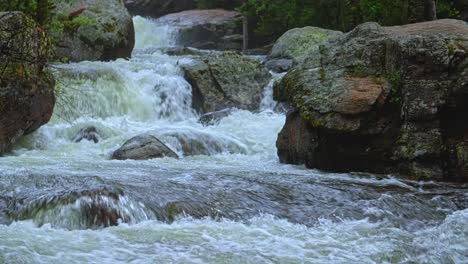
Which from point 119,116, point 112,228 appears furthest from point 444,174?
point 119,116

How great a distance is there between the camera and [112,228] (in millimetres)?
5504

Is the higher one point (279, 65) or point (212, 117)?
point (279, 65)

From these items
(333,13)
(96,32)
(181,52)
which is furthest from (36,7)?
(333,13)

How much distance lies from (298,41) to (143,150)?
11.4 metres

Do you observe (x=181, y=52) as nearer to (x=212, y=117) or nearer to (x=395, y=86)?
(x=212, y=117)

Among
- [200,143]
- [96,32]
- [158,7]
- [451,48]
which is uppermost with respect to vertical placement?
[158,7]

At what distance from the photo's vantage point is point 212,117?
14.6m

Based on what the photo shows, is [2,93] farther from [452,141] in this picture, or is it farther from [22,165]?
[452,141]

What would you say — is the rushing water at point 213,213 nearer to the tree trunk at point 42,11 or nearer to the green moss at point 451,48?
the green moss at point 451,48

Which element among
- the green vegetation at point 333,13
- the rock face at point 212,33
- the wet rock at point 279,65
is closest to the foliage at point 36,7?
the wet rock at point 279,65

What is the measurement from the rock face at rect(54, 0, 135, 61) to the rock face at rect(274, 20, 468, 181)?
9.86m

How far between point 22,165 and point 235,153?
445 centimetres

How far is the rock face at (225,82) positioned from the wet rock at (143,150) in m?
5.17

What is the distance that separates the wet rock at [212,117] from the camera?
14.3 meters
